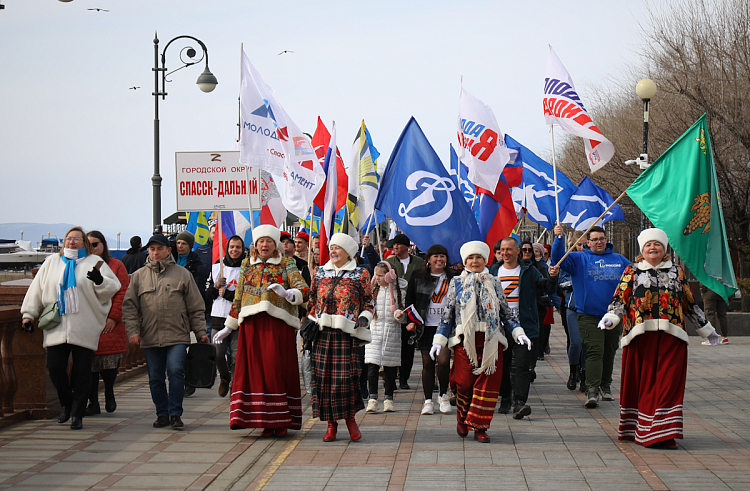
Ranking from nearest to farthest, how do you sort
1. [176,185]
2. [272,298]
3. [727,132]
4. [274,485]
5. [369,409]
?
[274,485], [272,298], [369,409], [176,185], [727,132]

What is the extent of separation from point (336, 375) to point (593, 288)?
3391 mm

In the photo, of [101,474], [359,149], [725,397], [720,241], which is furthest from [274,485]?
[359,149]

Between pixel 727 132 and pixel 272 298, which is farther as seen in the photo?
pixel 727 132

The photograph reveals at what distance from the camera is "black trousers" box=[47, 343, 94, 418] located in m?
7.70

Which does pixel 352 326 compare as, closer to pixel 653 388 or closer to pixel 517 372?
pixel 517 372

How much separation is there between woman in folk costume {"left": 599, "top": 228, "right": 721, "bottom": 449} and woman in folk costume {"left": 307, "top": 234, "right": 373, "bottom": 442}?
2214mm

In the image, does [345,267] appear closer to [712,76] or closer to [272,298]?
[272,298]

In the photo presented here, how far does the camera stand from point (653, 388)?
23.0 ft

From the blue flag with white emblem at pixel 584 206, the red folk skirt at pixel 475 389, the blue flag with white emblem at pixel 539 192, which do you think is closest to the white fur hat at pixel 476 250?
the red folk skirt at pixel 475 389

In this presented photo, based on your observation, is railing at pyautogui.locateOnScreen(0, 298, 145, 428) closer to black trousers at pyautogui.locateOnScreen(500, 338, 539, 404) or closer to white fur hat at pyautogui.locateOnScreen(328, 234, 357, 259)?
white fur hat at pyautogui.locateOnScreen(328, 234, 357, 259)

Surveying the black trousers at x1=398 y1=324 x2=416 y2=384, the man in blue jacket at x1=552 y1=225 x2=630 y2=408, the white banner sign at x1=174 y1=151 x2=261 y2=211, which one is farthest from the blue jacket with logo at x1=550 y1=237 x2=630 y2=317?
the white banner sign at x1=174 y1=151 x2=261 y2=211

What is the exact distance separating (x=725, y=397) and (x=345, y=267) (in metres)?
5.33

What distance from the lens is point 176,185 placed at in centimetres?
1039

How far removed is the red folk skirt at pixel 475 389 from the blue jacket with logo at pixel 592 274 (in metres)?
2.02
